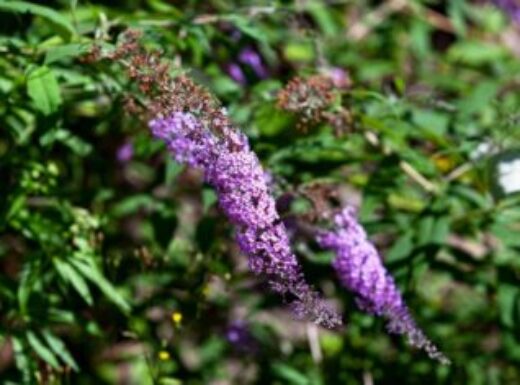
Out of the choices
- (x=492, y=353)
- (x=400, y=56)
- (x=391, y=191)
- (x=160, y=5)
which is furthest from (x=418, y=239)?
(x=400, y=56)

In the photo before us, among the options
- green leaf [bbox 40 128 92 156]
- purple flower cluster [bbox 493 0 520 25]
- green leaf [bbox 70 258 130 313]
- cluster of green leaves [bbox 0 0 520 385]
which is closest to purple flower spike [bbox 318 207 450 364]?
cluster of green leaves [bbox 0 0 520 385]

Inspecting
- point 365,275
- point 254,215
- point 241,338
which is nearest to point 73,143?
point 241,338

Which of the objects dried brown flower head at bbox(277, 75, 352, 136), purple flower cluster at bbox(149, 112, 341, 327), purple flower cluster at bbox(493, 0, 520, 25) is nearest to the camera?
purple flower cluster at bbox(149, 112, 341, 327)

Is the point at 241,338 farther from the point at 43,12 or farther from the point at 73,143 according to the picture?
the point at 43,12

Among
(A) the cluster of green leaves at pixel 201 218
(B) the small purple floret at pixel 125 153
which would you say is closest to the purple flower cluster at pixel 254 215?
(A) the cluster of green leaves at pixel 201 218

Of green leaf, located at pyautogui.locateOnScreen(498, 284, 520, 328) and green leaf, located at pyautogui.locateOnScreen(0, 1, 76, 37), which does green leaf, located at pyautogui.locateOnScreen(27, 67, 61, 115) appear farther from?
green leaf, located at pyautogui.locateOnScreen(498, 284, 520, 328)

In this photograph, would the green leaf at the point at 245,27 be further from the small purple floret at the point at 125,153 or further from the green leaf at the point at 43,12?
the small purple floret at the point at 125,153
